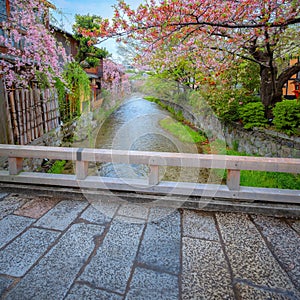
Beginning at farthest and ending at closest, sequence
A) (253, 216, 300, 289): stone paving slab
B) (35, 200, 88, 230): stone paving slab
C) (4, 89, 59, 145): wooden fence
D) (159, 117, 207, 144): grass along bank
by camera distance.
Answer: (159, 117, 207, 144): grass along bank → (4, 89, 59, 145): wooden fence → (35, 200, 88, 230): stone paving slab → (253, 216, 300, 289): stone paving slab

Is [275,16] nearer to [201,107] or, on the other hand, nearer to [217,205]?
[217,205]

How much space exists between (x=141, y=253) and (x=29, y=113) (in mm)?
3832

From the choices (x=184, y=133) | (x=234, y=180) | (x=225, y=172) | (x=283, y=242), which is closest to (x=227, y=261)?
(x=283, y=242)

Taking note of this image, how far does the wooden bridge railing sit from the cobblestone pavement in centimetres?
20

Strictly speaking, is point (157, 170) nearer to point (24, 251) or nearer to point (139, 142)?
point (24, 251)

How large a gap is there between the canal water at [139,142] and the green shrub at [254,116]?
157 centimetres

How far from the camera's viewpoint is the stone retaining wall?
14.0ft

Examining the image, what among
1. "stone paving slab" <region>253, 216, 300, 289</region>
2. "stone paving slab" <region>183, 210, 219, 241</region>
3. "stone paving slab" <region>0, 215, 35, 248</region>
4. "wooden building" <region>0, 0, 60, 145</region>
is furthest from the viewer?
"wooden building" <region>0, 0, 60, 145</region>

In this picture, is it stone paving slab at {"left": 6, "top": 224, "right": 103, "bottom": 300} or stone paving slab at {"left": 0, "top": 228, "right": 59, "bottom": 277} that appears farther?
stone paving slab at {"left": 0, "top": 228, "right": 59, "bottom": 277}

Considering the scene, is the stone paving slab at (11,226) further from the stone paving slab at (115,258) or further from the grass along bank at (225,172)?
the grass along bank at (225,172)

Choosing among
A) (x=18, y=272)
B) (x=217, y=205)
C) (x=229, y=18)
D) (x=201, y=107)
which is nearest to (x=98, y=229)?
(x=18, y=272)

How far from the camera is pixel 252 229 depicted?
1981mm

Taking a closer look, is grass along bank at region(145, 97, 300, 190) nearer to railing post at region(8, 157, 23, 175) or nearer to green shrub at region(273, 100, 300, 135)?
green shrub at region(273, 100, 300, 135)

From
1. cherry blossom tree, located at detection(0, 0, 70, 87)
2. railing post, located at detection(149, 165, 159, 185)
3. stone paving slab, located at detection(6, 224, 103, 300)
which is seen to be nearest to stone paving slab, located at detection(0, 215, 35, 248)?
stone paving slab, located at detection(6, 224, 103, 300)
